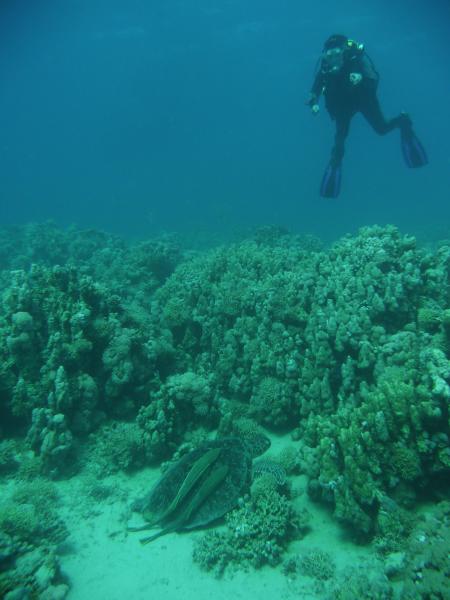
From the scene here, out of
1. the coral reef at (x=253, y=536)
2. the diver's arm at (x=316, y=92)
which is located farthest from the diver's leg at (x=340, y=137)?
the coral reef at (x=253, y=536)

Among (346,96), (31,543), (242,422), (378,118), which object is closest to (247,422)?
(242,422)

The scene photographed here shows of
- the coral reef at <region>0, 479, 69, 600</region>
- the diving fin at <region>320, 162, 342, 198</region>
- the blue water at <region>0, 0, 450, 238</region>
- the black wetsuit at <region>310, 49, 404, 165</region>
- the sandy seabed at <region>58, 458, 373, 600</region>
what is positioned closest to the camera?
the coral reef at <region>0, 479, 69, 600</region>

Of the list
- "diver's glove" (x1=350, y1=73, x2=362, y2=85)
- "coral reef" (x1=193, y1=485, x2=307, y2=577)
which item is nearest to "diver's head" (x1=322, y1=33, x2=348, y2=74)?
"diver's glove" (x1=350, y1=73, x2=362, y2=85)

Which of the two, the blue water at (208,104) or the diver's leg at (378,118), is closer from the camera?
the diver's leg at (378,118)

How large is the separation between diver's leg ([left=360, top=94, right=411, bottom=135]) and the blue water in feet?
51.8

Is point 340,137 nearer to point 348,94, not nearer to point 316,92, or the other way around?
point 348,94

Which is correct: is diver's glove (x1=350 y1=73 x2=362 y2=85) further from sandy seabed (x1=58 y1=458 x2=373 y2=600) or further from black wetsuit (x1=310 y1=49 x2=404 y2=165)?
sandy seabed (x1=58 y1=458 x2=373 y2=600)

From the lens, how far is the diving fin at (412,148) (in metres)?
12.6

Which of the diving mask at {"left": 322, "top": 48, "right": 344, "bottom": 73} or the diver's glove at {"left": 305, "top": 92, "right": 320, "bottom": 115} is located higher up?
the diving mask at {"left": 322, "top": 48, "right": 344, "bottom": 73}

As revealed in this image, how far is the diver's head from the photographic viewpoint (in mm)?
11648

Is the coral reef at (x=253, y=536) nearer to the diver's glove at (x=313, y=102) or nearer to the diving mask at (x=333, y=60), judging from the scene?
the diver's glove at (x=313, y=102)

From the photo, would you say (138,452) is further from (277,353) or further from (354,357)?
(354,357)

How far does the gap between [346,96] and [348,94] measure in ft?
0.26

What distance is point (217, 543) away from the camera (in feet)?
13.9
